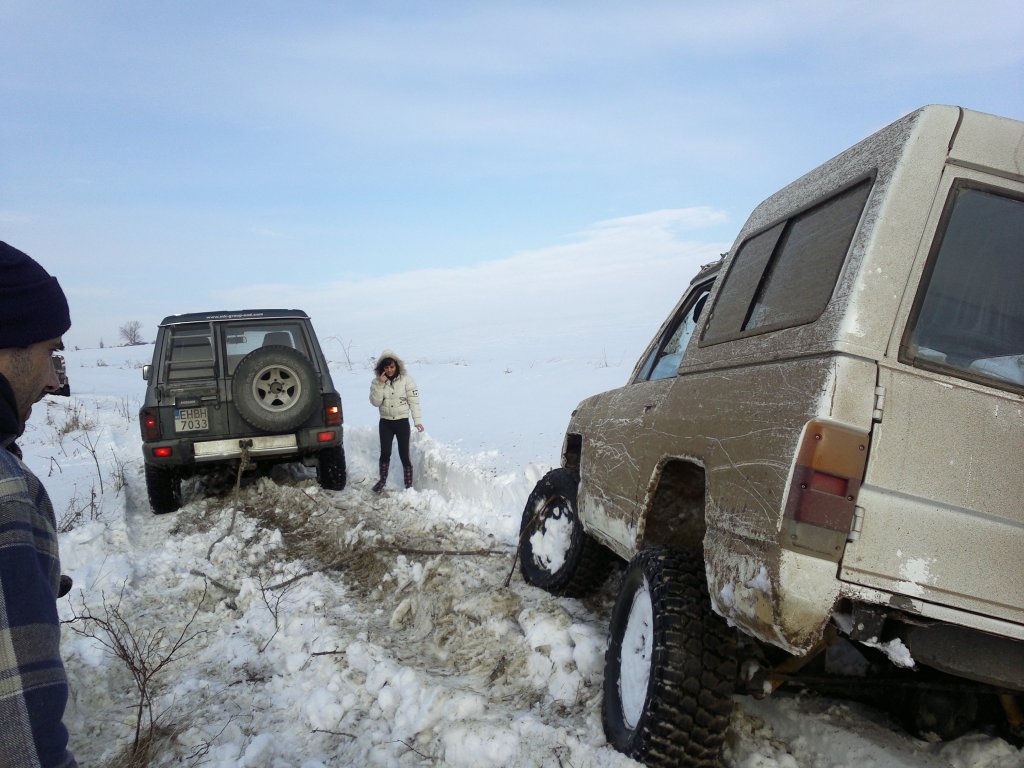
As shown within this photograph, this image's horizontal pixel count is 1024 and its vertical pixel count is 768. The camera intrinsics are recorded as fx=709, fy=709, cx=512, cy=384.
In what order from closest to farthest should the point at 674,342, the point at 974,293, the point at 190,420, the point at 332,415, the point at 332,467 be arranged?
the point at 974,293 < the point at 674,342 < the point at 190,420 < the point at 332,415 < the point at 332,467

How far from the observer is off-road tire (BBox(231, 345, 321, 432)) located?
22.6ft

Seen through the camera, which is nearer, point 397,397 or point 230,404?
point 230,404

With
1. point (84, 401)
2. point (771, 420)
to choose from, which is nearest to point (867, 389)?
point (771, 420)

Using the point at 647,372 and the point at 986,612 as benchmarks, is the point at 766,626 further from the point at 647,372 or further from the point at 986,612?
the point at 647,372

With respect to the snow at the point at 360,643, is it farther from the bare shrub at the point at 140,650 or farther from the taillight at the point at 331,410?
the taillight at the point at 331,410

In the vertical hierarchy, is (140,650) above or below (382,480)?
above

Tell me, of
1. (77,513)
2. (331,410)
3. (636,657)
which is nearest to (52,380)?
(636,657)

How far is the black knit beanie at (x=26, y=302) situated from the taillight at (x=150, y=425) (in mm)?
6148

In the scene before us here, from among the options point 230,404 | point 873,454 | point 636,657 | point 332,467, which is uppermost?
point 873,454

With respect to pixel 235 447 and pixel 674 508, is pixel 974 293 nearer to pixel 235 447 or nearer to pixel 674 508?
pixel 674 508

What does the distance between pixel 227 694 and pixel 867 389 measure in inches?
124

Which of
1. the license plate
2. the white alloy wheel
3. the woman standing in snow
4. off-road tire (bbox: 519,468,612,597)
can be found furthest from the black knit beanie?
the woman standing in snow

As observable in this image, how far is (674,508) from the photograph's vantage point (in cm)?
322

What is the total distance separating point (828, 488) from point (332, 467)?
6.57 meters
